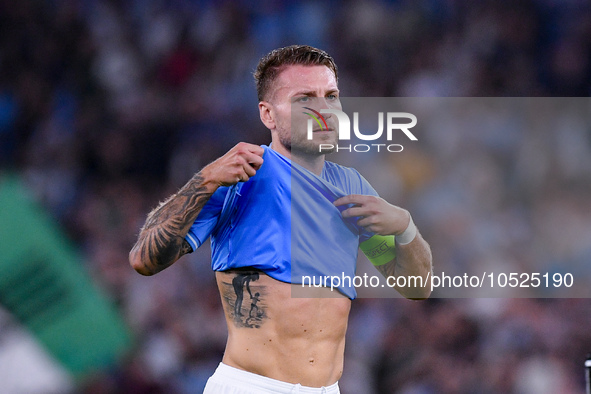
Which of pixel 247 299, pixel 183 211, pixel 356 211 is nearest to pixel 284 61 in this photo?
pixel 356 211

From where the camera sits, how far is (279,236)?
9.32 feet

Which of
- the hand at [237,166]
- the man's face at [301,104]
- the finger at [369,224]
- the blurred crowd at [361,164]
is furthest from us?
the blurred crowd at [361,164]

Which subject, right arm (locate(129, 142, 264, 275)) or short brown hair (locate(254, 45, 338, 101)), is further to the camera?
short brown hair (locate(254, 45, 338, 101))

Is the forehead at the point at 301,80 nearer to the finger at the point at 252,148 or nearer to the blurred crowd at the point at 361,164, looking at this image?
the finger at the point at 252,148

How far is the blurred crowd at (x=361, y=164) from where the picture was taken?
489cm

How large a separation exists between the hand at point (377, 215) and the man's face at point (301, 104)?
1.04 ft

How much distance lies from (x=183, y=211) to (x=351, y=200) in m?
0.72

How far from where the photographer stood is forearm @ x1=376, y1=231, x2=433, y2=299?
316cm

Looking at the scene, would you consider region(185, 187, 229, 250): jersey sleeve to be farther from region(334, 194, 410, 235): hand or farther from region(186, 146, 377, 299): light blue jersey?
region(334, 194, 410, 235): hand

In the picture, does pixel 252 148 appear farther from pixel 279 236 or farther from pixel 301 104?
pixel 301 104

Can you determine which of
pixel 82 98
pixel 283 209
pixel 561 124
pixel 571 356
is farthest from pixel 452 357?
pixel 82 98

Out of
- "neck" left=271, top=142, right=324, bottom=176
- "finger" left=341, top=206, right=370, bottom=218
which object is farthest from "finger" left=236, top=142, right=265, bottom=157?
"finger" left=341, top=206, right=370, bottom=218

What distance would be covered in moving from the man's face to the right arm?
1.19 feet

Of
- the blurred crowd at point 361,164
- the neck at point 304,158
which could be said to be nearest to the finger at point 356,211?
the neck at point 304,158
